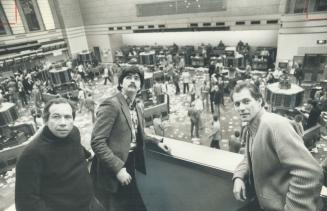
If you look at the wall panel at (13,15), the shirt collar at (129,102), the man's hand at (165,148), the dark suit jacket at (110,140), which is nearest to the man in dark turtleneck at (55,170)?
the dark suit jacket at (110,140)

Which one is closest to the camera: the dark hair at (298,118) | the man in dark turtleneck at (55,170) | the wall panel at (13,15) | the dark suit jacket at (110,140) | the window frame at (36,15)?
the man in dark turtleneck at (55,170)

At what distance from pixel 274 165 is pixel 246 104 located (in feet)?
1.64

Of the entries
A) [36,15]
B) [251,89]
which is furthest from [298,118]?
[36,15]

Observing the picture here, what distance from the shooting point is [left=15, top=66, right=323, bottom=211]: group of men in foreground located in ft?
4.77

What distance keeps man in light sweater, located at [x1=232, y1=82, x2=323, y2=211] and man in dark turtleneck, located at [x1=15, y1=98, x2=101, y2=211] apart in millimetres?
1258

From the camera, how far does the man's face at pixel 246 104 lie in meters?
1.80

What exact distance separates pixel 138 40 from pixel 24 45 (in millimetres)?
10950

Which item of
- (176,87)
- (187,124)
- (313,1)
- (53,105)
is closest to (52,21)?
(176,87)

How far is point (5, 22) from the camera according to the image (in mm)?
19484

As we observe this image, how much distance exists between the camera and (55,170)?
1.70 meters

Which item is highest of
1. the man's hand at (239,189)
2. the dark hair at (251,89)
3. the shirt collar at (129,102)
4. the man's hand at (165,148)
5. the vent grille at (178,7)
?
the vent grille at (178,7)

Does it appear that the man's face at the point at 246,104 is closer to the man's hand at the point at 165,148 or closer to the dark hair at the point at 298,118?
the man's hand at the point at 165,148

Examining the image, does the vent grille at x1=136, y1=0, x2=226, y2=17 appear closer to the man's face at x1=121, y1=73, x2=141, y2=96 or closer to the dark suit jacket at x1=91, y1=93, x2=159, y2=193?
the man's face at x1=121, y1=73, x2=141, y2=96

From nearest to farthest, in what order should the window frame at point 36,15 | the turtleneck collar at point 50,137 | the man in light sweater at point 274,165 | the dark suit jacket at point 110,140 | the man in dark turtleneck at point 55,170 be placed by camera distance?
the man in light sweater at point 274,165 → the man in dark turtleneck at point 55,170 → the turtleneck collar at point 50,137 → the dark suit jacket at point 110,140 → the window frame at point 36,15
